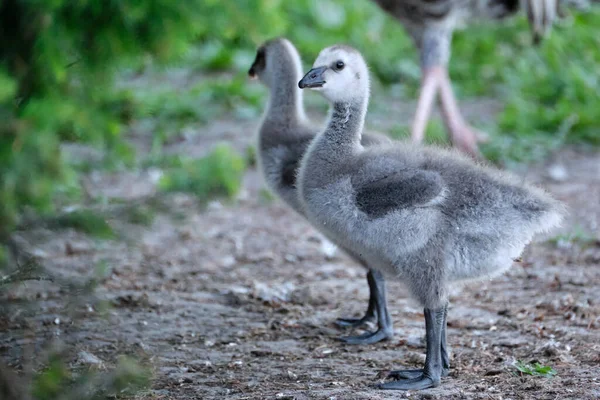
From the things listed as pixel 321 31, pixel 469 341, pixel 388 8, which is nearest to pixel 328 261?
pixel 469 341

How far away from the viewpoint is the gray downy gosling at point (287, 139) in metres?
4.87

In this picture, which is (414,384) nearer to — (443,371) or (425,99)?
(443,371)

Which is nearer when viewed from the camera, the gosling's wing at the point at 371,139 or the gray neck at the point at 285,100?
the gosling's wing at the point at 371,139

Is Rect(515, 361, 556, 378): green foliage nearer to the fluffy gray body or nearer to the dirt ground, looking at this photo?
the dirt ground

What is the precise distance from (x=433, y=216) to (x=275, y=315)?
4.95 ft

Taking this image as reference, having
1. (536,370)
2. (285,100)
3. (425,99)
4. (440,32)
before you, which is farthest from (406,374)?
(440,32)

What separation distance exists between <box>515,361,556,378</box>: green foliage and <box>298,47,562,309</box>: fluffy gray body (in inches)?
17.6

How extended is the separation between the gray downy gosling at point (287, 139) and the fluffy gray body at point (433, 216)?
73cm

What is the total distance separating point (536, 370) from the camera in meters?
4.04

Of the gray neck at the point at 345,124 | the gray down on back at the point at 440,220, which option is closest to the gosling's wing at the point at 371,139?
the gray neck at the point at 345,124

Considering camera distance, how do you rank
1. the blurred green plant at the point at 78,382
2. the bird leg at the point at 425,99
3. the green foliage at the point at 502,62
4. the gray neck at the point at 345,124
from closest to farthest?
the blurred green plant at the point at 78,382
the gray neck at the point at 345,124
the bird leg at the point at 425,99
the green foliage at the point at 502,62

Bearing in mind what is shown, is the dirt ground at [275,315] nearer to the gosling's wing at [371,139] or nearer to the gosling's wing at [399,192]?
the gosling's wing at [399,192]

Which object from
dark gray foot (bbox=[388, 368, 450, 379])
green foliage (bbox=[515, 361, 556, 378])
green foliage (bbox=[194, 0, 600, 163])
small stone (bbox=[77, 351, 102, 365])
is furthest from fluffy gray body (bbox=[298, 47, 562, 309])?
green foliage (bbox=[194, 0, 600, 163])

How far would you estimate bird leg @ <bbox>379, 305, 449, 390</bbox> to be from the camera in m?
3.88
